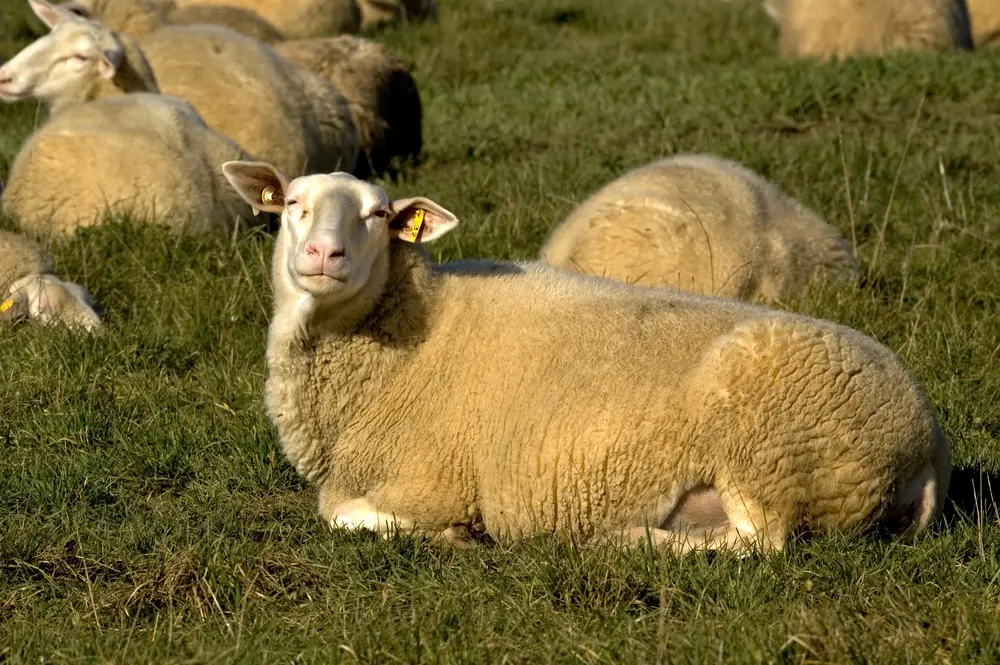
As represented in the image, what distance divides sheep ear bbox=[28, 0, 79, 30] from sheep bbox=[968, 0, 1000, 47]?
11.7 metres

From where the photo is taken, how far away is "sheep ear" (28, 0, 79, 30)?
9.55m

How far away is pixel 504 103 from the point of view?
12.3m

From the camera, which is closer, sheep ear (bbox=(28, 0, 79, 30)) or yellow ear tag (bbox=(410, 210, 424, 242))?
yellow ear tag (bbox=(410, 210, 424, 242))

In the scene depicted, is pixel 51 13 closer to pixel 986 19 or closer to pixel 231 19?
pixel 231 19

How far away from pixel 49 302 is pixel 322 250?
2844 mm

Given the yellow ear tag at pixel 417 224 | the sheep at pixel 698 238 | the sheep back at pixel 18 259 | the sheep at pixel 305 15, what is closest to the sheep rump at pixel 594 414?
the yellow ear tag at pixel 417 224

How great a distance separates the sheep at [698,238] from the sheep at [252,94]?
8.80ft

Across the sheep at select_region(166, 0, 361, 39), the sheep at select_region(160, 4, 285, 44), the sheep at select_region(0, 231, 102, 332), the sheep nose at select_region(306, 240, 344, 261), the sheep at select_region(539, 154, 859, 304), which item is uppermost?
the sheep nose at select_region(306, 240, 344, 261)

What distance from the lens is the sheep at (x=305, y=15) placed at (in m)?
15.2

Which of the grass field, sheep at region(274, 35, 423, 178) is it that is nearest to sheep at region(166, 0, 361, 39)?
sheep at region(274, 35, 423, 178)

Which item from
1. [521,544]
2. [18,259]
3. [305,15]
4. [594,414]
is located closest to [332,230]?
[594,414]

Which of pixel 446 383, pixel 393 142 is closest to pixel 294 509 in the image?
pixel 446 383

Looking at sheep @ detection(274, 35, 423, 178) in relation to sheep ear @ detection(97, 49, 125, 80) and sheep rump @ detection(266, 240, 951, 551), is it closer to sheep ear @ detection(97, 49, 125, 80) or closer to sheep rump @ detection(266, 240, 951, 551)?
sheep ear @ detection(97, 49, 125, 80)

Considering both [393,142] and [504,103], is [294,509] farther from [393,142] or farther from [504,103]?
[504,103]
